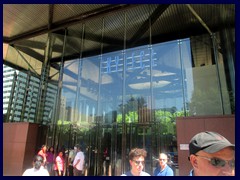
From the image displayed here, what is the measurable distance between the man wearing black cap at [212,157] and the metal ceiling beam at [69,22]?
8360 mm

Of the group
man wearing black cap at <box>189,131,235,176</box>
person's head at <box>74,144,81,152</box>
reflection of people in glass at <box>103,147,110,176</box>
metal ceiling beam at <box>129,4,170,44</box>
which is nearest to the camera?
man wearing black cap at <box>189,131,235,176</box>

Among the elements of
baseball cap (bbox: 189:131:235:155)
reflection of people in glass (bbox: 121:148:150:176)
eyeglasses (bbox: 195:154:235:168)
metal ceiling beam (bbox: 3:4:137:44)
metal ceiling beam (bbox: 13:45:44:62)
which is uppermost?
metal ceiling beam (bbox: 3:4:137:44)

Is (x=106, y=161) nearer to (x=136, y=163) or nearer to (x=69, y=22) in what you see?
(x=136, y=163)

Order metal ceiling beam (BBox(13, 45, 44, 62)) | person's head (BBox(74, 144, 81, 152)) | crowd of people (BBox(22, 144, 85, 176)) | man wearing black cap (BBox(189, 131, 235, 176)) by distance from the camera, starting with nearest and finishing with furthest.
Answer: man wearing black cap (BBox(189, 131, 235, 176)), crowd of people (BBox(22, 144, 85, 176)), person's head (BBox(74, 144, 81, 152)), metal ceiling beam (BBox(13, 45, 44, 62))

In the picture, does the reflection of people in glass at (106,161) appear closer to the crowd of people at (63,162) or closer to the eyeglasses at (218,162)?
the crowd of people at (63,162)

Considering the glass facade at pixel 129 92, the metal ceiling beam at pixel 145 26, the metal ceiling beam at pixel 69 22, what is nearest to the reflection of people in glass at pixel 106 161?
the glass facade at pixel 129 92

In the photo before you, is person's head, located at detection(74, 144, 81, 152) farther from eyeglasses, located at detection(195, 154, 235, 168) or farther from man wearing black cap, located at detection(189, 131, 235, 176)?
eyeglasses, located at detection(195, 154, 235, 168)

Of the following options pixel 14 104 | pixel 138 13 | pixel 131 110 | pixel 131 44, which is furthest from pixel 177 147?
pixel 14 104

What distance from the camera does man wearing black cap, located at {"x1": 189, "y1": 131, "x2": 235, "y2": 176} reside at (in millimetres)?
1943

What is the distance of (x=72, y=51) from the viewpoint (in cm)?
1181

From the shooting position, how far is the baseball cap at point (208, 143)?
204 cm

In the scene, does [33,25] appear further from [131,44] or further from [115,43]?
[131,44]

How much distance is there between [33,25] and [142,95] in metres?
A: 7.15

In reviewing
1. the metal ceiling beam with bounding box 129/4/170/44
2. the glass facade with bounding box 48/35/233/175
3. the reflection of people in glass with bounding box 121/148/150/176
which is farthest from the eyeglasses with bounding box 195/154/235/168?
the metal ceiling beam with bounding box 129/4/170/44
